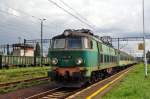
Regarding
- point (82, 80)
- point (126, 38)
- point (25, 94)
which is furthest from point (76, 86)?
point (126, 38)

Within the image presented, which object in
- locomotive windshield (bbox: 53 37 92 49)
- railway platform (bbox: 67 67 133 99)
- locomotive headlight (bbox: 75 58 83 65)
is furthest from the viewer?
locomotive windshield (bbox: 53 37 92 49)

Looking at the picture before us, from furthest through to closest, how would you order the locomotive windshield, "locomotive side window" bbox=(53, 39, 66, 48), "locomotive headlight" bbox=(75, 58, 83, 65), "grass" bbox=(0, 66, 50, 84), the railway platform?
"grass" bbox=(0, 66, 50, 84)
"locomotive side window" bbox=(53, 39, 66, 48)
the locomotive windshield
"locomotive headlight" bbox=(75, 58, 83, 65)
the railway platform

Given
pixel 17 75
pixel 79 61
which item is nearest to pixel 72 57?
pixel 79 61

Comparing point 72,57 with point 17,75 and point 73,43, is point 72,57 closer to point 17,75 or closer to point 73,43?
point 73,43

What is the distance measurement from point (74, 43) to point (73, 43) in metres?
0.06

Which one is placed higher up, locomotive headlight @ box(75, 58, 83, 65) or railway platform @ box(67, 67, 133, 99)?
locomotive headlight @ box(75, 58, 83, 65)

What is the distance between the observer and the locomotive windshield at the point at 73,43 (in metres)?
18.4

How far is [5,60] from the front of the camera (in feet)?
159

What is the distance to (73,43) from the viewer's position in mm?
18656

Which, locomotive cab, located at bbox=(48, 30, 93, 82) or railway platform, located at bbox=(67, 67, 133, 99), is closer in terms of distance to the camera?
railway platform, located at bbox=(67, 67, 133, 99)

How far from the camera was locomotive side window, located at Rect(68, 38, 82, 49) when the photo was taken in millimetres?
18453

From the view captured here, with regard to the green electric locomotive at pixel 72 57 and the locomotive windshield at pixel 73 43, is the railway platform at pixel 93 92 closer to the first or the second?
the green electric locomotive at pixel 72 57

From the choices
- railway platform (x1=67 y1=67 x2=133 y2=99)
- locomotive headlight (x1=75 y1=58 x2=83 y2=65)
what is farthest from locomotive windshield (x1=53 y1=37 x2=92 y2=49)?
railway platform (x1=67 y1=67 x2=133 y2=99)

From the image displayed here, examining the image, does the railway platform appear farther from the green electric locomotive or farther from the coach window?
the coach window
